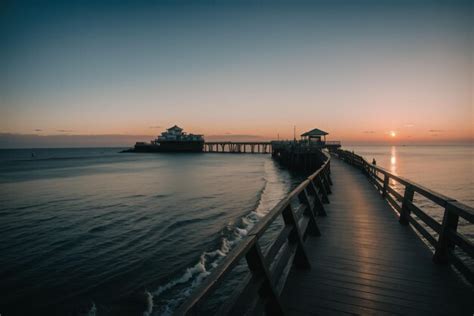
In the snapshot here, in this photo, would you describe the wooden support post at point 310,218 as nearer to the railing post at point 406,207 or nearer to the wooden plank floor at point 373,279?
the wooden plank floor at point 373,279

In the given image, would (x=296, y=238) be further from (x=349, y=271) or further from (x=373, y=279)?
(x=373, y=279)

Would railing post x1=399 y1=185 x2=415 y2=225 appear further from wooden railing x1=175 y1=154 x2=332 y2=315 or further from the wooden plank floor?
wooden railing x1=175 y1=154 x2=332 y2=315

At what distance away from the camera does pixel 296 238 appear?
3.37 m

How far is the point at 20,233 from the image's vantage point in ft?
33.0

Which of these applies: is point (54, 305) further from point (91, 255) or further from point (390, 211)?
point (390, 211)

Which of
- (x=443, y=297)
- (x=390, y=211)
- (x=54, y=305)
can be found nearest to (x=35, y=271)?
A: (x=54, y=305)

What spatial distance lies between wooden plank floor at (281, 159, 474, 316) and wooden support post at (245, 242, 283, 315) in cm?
26

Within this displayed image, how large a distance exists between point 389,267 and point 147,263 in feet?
20.9

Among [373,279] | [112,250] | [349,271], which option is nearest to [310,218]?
[349,271]

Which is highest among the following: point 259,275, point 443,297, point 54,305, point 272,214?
point 272,214

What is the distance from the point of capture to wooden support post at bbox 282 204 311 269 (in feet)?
10.5

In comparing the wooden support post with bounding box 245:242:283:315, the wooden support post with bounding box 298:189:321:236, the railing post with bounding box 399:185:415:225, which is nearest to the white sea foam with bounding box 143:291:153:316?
the wooden support post with bounding box 298:189:321:236

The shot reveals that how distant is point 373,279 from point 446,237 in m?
1.21

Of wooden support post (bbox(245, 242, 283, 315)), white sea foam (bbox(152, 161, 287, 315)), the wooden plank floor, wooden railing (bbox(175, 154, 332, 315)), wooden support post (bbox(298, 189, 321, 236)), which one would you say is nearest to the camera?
wooden railing (bbox(175, 154, 332, 315))
